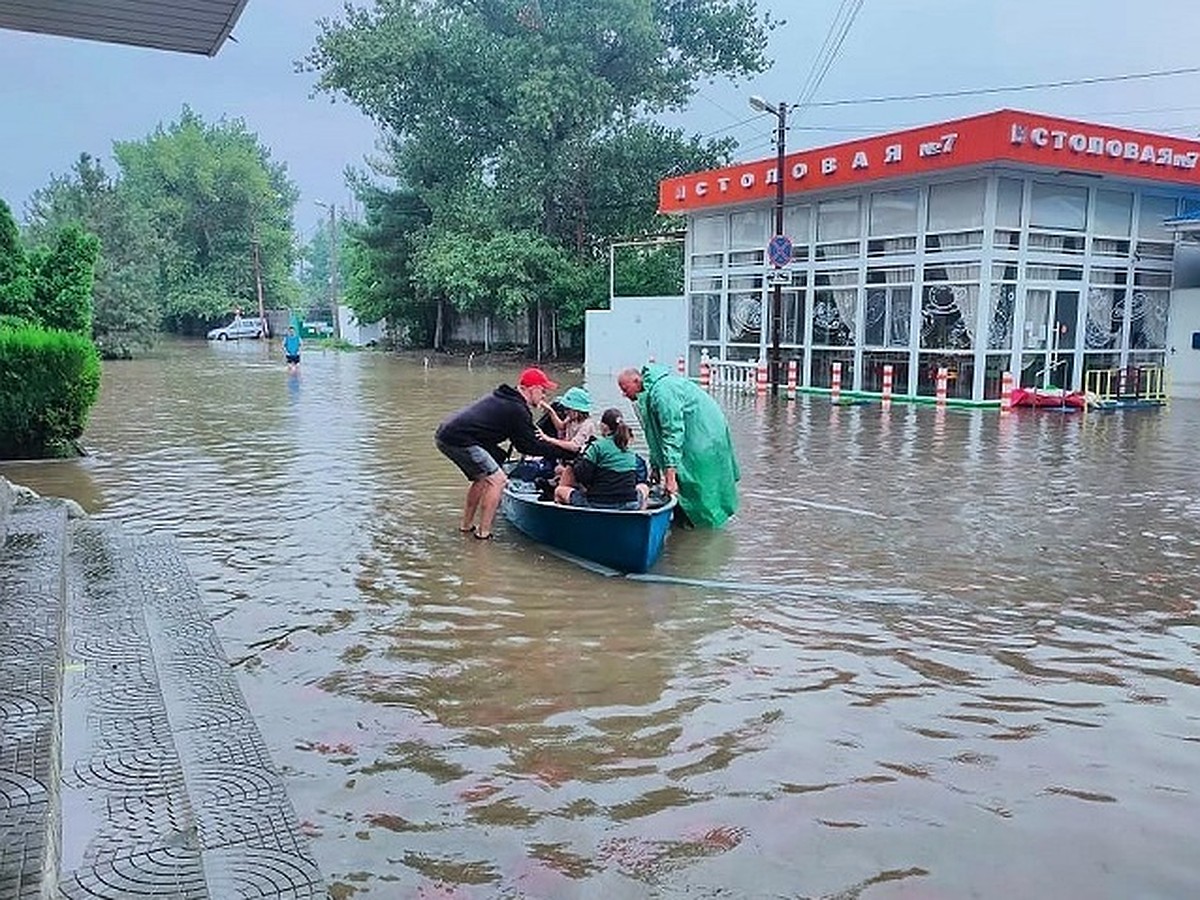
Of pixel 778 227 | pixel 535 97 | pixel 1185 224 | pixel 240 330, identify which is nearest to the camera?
pixel 1185 224

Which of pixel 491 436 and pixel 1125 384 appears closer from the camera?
pixel 491 436

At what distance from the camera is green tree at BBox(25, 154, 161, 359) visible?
38531 millimetres

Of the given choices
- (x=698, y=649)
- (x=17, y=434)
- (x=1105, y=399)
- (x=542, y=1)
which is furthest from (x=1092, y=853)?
(x=542, y=1)

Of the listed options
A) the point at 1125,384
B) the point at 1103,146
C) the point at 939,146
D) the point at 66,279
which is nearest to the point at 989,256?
the point at 939,146

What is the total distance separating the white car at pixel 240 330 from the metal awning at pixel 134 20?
55.1m

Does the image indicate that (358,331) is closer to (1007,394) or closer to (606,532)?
(1007,394)

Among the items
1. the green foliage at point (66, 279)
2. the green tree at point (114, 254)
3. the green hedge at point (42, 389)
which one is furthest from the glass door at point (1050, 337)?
the green tree at point (114, 254)

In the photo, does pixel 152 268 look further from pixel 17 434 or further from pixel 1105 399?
pixel 1105 399

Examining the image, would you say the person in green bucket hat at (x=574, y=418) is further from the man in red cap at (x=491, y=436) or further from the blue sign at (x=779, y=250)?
the blue sign at (x=779, y=250)

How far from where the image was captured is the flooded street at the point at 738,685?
384 cm

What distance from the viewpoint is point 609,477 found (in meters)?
8.20

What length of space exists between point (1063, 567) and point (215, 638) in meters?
6.16

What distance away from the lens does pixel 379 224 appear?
43406 mm

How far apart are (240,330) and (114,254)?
64.7 ft
